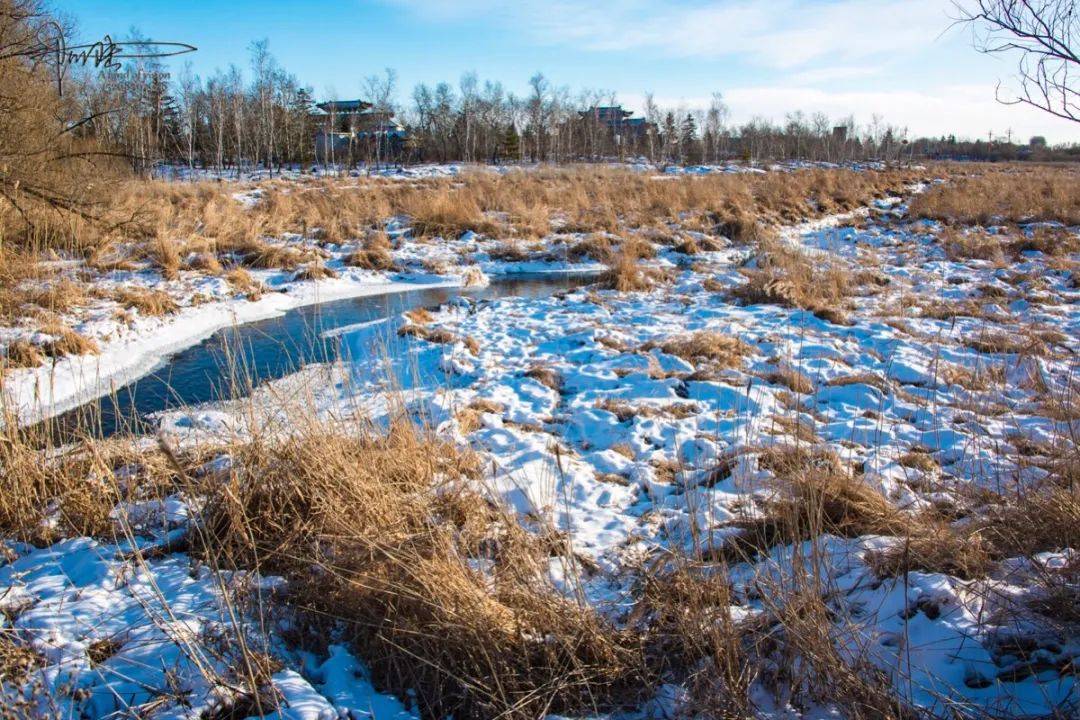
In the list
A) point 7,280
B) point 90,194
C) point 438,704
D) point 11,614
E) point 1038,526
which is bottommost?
point 438,704

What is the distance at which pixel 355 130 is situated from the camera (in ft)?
145

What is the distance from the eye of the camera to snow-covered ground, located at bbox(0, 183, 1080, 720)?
197 centimetres

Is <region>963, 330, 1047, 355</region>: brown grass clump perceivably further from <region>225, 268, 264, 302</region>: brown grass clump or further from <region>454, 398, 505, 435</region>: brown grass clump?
<region>225, 268, 264, 302</region>: brown grass clump

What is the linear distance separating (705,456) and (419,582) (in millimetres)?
2251

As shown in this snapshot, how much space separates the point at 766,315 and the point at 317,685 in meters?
7.18

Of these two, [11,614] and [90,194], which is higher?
[90,194]

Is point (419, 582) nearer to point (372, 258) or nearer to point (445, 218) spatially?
point (372, 258)

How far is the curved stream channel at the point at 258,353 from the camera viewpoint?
4395mm

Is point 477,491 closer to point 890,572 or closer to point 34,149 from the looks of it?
point 890,572

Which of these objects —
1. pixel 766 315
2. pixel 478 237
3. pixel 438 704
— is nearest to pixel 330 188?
pixel 478 237

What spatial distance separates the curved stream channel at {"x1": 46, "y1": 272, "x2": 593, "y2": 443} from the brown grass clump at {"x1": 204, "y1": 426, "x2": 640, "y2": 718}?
742 millimetres

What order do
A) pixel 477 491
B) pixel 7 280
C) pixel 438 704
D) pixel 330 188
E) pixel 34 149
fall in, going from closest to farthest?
1. pixel 438 704
2. pixel 477 491
3. pixel 7 280
4. pixel 34 149
5. pixel 330 188

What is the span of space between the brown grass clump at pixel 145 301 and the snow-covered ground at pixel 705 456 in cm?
350

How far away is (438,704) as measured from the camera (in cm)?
203
